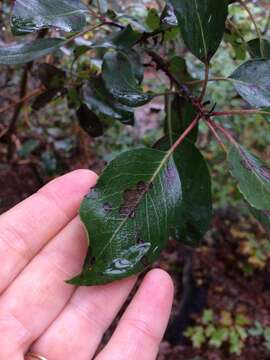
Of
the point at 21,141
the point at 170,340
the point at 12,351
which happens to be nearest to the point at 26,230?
the point at 12,351

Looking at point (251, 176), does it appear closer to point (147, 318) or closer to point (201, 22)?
point (201, 22)

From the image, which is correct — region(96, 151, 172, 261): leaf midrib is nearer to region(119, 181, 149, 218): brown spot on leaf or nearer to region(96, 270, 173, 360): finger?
region(119, 181, 149, 218): brown spot on leaf

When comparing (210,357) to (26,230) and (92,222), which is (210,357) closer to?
(26,230)

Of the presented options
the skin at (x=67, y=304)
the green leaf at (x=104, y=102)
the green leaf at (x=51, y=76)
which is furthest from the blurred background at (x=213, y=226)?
the skin at (x=67, y=304)

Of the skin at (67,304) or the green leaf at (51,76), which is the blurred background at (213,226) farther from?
the skin at (67,304)

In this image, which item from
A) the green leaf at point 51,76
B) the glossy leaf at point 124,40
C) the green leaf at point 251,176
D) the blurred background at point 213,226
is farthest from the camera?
the blurred background at point 213,226
